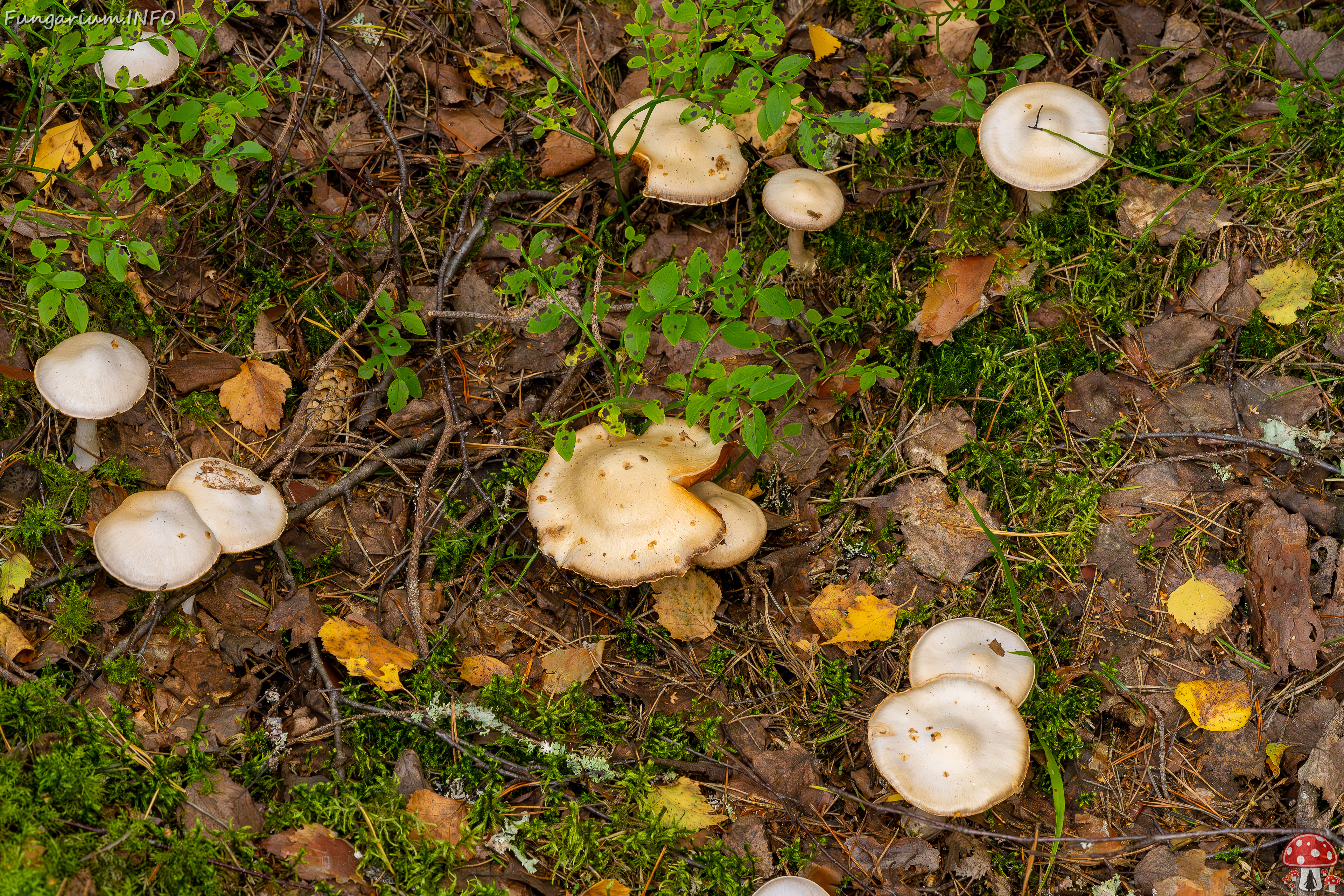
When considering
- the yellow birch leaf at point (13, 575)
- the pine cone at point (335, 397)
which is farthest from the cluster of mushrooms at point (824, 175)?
the yellow birch leaf at point (13, 575)

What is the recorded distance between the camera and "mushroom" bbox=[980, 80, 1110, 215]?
416cm

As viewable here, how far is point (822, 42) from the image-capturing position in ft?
15.6

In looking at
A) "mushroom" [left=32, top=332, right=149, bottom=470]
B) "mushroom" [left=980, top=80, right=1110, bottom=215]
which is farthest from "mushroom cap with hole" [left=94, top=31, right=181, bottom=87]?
"mushroom" [left=980, top=80, right=1110, bottom=215]

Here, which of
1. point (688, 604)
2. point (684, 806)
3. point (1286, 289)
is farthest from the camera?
point (1286, 289)

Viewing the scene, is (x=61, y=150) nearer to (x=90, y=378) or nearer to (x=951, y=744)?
(x=90, y=378)

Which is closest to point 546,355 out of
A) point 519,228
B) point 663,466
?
A: point 519,228

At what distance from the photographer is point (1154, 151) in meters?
4.47

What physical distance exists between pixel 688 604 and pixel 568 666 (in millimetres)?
639

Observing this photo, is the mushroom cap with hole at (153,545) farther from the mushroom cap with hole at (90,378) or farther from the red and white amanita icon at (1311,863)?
the red and white amanita icon at (1311,863)

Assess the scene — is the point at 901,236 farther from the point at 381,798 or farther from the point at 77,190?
the point at 77,190

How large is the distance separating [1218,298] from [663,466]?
10.0ft

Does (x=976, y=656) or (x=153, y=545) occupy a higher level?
(x=153, y=545)

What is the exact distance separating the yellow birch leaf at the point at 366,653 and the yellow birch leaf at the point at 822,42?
390cm

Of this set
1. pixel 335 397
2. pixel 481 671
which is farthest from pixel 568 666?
pixel 335 397
